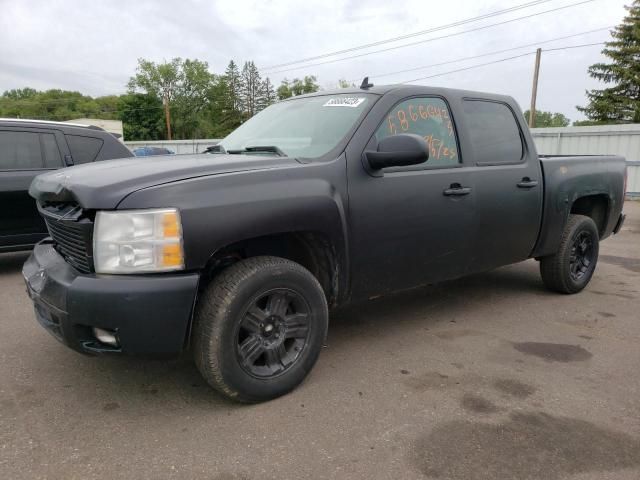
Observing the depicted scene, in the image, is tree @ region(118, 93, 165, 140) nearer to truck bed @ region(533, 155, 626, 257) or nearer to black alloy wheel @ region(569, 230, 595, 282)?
truck bed @ region(533, 155, 626, 257)

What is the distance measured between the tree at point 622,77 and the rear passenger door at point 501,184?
115ft

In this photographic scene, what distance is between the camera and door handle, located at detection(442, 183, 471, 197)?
364 centimetres

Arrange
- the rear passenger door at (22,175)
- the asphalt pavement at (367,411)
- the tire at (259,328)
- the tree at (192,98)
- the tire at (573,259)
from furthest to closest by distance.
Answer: the tree at (192,98) < the rear passenger door at (22,175) < the tire at (573,259) < the tire at (259,328) < the asphalt pavement at (367,411)

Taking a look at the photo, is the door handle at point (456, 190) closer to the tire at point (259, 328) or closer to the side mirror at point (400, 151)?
the side mirror at point (400, 151)

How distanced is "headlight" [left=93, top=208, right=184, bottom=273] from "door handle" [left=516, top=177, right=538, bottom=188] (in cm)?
292

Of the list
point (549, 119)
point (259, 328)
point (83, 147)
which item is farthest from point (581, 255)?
→ point (549, 119)

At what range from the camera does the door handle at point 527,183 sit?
13.8 feet

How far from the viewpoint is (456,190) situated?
3697mm

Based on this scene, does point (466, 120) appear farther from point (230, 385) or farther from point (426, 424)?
point (230, 385)

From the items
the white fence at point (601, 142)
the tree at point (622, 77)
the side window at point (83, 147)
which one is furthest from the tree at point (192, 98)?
the side window at point (83, 147)

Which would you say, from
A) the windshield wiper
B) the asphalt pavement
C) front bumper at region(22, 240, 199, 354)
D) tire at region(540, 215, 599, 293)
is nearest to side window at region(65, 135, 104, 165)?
the asphalt pavement

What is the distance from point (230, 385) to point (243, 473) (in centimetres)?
→ 51

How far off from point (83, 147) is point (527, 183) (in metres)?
4.90

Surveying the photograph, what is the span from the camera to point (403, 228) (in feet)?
11.1
